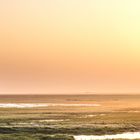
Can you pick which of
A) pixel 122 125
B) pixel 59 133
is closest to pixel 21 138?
pixel 59 133

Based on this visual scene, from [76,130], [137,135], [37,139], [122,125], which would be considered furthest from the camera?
[122,125]

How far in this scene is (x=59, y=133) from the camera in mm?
50719

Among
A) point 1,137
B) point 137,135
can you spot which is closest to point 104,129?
point 137,135

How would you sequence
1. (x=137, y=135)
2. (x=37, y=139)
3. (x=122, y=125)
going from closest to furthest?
(x=37, y=139) < (x=137, y=135) < (x=122, y=125)

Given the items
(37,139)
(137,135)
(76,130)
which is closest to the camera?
(37,139)

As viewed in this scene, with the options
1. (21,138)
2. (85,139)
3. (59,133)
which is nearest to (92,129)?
(59,133)

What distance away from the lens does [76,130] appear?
2095 inches

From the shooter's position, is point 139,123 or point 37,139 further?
point 139,123

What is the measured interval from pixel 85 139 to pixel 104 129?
8.85 metres

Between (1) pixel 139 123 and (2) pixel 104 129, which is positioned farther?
(1) pixel 139 123

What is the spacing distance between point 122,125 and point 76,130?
29.4ft

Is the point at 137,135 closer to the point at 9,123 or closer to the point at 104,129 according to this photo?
the point at 104,129

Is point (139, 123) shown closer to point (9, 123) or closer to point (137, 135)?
point (137, 135)

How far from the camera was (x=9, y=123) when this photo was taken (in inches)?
Answer: 2391
